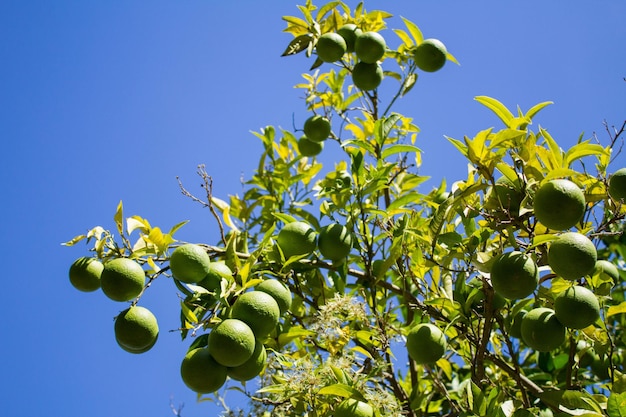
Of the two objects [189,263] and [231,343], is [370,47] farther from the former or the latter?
[231,343]

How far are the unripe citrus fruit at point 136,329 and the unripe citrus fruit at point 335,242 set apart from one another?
0.66 m

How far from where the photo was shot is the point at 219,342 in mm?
1787

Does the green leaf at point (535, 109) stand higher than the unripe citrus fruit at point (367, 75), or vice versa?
the unripe citrus fruit at point (367, 75)

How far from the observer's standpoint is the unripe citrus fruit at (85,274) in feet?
6.98

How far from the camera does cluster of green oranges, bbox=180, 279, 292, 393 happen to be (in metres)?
1.80

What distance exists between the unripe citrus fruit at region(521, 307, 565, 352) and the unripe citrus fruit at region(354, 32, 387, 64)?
4.67 feet

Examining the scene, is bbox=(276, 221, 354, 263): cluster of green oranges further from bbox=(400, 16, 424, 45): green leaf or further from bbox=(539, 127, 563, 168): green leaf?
bbox=(400, 16, 424, 45): green leaf

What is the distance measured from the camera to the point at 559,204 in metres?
1.76

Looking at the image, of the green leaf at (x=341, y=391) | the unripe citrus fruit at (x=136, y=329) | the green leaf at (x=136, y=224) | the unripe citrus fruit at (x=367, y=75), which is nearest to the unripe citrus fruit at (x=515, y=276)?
the green leaf at (x=341, y=391)

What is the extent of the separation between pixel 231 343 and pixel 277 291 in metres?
0.30

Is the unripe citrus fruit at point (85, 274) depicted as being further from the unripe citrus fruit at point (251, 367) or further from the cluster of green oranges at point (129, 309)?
the unripe citrus fruit at point (251, 367)

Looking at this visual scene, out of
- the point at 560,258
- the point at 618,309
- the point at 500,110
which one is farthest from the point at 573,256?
the point at 618,309

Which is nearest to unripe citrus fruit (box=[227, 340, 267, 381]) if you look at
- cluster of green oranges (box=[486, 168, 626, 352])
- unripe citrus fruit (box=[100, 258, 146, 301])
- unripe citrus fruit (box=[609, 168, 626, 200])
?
unripe citrus fruit (box=[100, 258, 146, 301])

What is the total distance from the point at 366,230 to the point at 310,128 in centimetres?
82
